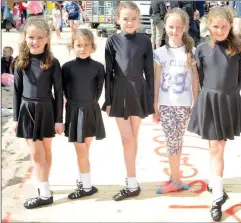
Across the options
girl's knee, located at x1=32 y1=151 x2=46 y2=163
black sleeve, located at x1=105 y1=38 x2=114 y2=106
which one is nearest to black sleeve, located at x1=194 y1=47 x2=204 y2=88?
black sleeve, located at x1=105 y1=38 x2=114 y2=106

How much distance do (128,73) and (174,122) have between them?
56 cm

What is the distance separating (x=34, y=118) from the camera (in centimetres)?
318

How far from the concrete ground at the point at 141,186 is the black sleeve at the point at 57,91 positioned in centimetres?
70

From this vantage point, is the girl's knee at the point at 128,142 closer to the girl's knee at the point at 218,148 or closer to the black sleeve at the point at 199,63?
the girl's knee at the point at 218,148

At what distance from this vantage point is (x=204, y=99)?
3.17 metres

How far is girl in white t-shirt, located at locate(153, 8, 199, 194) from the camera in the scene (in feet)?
11.0

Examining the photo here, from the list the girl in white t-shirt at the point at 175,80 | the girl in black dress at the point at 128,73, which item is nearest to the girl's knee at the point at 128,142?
the girl in black dress at the point at 128,73

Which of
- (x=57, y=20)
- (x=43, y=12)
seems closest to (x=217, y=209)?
(x=43, y=12)

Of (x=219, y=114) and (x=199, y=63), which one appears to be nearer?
(x=219, y=114)

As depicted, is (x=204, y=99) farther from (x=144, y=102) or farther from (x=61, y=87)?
(x=61, y=87)

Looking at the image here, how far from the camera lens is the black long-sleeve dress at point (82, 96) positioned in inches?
128

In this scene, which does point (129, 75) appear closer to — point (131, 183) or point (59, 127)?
point (59, 127)

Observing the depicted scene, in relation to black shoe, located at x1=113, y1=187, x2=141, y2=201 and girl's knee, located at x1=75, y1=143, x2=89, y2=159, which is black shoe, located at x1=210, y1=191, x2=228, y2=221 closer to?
black shoe, located at x1=113, y1=187, x2=141, y2=201

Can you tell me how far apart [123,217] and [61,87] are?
1083mm
